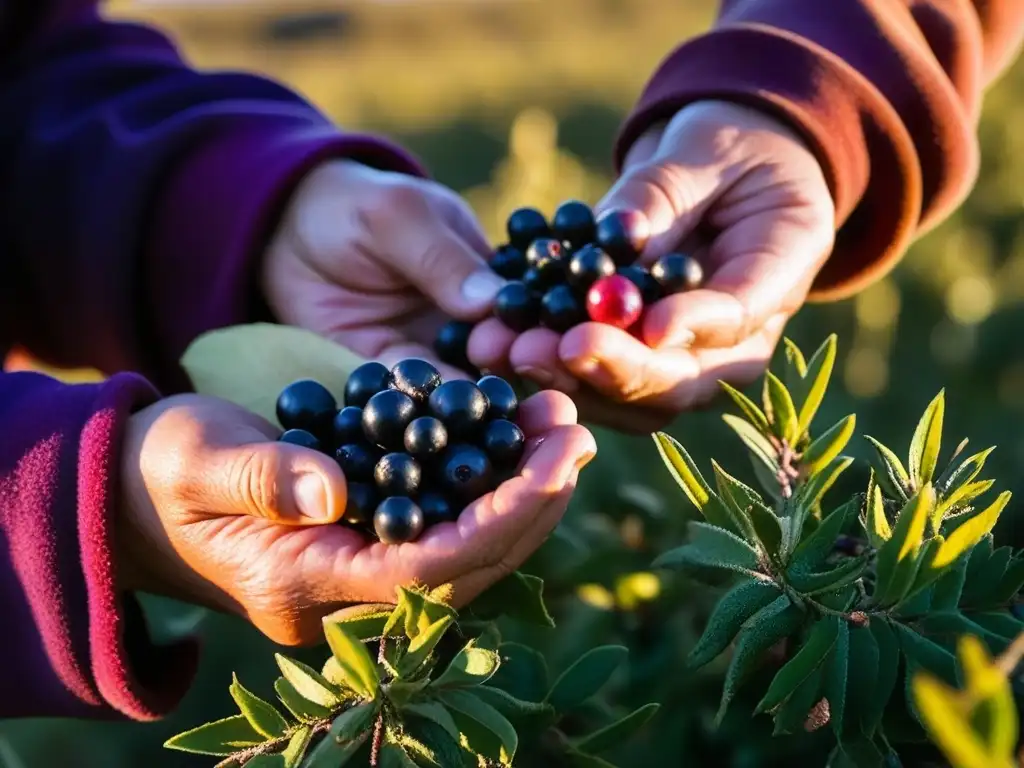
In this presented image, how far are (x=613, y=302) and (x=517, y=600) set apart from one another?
1.53ft

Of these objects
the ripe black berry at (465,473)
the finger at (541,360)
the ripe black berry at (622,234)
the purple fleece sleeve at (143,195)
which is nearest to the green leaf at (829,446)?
the ripe black berry at (465,473)

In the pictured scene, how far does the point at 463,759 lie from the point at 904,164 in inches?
43.9

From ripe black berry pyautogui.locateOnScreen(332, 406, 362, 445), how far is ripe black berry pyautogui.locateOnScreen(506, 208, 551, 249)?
1.75 feet

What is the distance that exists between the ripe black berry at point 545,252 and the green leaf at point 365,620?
2.02 ft

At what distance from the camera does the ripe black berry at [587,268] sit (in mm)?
1224

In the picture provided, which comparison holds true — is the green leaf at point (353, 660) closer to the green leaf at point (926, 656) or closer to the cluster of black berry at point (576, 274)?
the green leaf at point (926, 656)

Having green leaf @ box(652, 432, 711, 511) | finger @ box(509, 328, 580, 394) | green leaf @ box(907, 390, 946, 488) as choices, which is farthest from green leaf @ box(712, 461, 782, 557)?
finger @ box(509, 328, 580, 394)

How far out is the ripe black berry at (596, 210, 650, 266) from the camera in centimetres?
129

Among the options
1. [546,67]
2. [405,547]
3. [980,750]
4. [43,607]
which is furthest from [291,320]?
[546,67]

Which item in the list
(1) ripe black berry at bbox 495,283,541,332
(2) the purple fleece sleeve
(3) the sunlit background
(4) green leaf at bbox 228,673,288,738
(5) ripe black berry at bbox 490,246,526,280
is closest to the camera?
(4) green leaf at bbox 228,673,288,738

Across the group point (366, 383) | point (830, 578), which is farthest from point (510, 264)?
point (830, 578)

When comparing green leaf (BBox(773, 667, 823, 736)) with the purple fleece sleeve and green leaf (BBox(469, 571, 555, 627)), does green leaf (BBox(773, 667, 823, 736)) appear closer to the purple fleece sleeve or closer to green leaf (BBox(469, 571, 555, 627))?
green leaf (BBox(469, 571, 555, 627))

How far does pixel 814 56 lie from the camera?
1.43 meters

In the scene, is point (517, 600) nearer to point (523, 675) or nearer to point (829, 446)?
point (523, 675)
